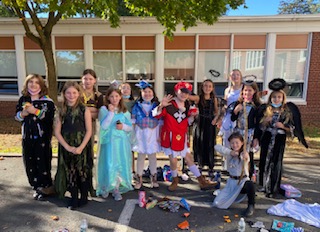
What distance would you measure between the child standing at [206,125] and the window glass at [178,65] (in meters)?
→ 5.69

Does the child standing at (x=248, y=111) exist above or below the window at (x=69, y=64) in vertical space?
below

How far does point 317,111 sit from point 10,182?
406 inches

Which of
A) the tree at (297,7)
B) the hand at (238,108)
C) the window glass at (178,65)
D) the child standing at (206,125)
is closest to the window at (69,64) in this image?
the window glass at (178,65)

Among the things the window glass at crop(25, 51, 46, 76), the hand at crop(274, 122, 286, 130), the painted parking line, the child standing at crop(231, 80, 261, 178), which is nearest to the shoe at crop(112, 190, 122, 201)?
the painted parking line

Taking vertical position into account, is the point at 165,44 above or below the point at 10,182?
above

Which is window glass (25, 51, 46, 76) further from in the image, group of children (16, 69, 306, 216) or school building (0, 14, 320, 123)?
group of children (16, 69, 306, 216)

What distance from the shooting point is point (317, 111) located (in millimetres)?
10117

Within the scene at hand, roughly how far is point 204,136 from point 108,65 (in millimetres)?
6754

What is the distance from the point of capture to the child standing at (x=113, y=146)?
392 cm

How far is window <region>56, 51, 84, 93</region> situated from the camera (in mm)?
10438

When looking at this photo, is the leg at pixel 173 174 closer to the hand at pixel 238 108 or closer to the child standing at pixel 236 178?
the child standing at pixel 236 178

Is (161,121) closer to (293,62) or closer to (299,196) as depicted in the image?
(299,196)

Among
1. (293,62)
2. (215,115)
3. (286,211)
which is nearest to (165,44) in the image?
(293,62)

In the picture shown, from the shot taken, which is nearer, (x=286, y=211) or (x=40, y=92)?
(x=286, y=211)
